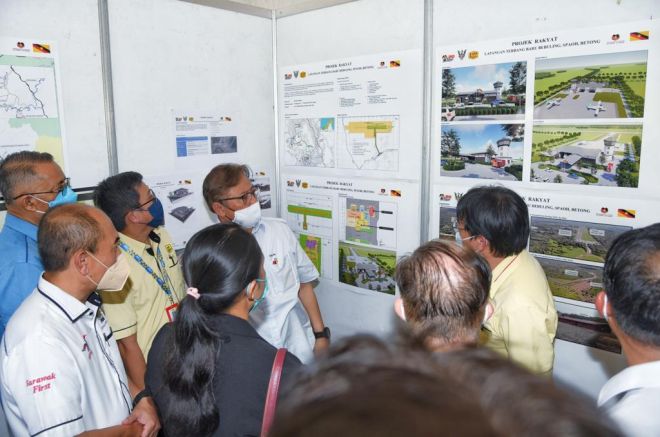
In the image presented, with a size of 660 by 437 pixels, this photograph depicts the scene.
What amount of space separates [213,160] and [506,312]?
2.04 meters

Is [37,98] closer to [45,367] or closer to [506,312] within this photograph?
[45,367]

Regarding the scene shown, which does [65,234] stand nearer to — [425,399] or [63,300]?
[63,300]

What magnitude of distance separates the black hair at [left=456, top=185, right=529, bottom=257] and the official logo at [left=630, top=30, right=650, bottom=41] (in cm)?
80

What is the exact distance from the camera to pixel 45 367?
142 cm

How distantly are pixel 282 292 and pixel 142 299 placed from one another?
0.78 meters

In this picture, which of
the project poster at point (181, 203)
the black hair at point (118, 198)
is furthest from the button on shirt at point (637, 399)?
the project poster at point (181, 203)

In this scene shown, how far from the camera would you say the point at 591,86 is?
6.70 ft

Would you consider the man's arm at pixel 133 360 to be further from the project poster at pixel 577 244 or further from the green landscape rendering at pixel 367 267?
the project poster at pixel 577 244

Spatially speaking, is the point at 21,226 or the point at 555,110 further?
the point at 555,110

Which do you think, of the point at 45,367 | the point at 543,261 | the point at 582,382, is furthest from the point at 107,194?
the point at 582,382

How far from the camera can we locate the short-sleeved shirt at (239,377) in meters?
1.35

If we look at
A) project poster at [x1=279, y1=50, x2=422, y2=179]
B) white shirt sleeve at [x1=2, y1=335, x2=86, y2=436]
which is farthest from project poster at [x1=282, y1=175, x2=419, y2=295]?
white shirt sleeve at [x1=2, y1=335, x2=86, y2=436]

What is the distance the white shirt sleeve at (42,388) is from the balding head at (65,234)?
0.88 feet

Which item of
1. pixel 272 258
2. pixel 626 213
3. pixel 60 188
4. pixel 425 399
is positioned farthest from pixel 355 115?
pixel 425 399
